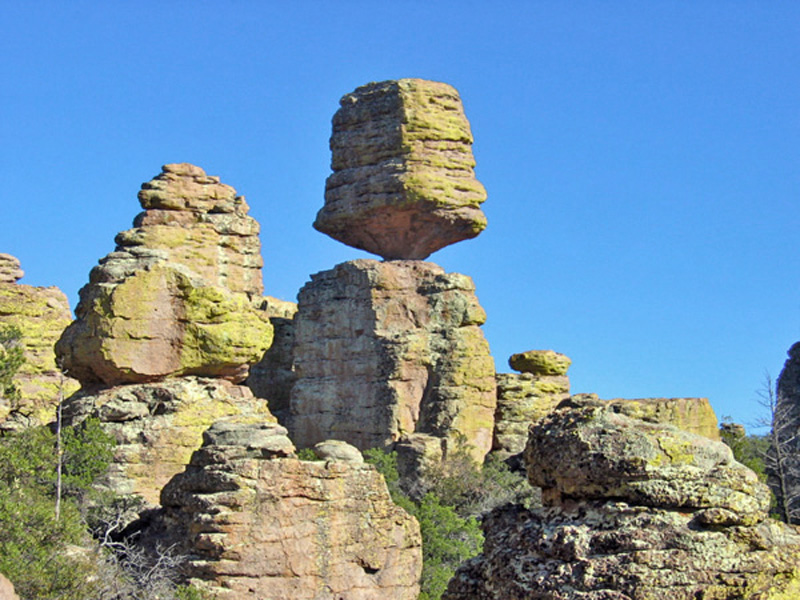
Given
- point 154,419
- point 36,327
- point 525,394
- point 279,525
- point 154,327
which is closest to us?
point 279,525

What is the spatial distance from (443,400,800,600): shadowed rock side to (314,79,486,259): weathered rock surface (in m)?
28.9

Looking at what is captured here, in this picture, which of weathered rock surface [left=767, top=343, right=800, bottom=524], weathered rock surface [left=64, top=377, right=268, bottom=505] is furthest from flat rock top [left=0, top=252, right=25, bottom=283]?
weathered rock surface [left=767, top=343, right=800, bottom=524]

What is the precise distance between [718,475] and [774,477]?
1065 inches

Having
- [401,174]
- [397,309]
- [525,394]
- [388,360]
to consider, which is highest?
[401,174]

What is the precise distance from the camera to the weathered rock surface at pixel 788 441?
27688 mm

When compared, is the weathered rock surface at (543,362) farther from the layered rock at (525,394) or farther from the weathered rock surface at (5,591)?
the weathered rock surface at (5,591)

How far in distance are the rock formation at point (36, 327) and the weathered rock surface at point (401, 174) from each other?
888 cm

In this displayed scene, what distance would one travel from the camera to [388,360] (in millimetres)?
34000

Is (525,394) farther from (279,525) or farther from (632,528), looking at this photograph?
(632,528)

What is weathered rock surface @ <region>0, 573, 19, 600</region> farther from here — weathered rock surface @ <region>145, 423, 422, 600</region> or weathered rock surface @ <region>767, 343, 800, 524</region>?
weathered rock surface @ <region>767, 343, 800, 524</region>

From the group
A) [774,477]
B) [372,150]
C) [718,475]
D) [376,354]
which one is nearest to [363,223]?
[372,150]

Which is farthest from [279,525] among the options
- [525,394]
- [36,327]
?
[525,394]

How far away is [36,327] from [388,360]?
28.5ft

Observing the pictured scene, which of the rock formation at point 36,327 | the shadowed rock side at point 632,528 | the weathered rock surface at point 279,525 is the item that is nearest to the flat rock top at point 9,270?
the rock formation at point 36,327
